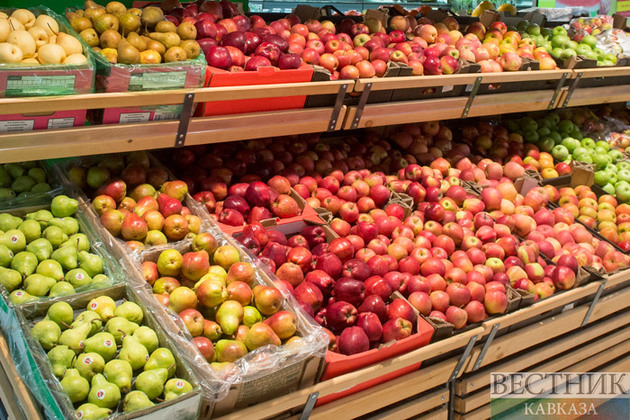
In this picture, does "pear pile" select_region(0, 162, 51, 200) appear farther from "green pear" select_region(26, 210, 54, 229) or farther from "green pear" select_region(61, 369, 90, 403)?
"green pear" select_region(61, 369, 90, 403)

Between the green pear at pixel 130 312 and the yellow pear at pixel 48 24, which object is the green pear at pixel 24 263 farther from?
the yellow pear at pixel 48 24

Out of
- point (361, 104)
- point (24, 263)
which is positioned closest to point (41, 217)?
point (24, 263)

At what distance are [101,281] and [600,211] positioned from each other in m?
3.49

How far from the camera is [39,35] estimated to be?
2.31 meters

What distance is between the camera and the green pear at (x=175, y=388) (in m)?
1.91

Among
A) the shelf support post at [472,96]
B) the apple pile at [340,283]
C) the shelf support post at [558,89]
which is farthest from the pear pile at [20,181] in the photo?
the shelf support post at [558,89]

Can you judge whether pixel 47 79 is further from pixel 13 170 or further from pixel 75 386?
pixel 75 386

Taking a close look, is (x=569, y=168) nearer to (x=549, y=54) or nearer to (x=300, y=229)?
(x=549, y=54)

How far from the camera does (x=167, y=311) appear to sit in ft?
7.22

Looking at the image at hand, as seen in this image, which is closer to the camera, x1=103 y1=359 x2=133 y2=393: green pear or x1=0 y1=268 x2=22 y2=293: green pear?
x1=103 y1=359 x2=133 y2=393: green pear

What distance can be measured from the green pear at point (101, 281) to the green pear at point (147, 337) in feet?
0.99

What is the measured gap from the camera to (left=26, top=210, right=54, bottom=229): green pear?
2.49m

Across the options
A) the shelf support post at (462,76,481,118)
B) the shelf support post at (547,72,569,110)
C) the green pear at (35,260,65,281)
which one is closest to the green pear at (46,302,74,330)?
the green pear at (35,260,65,281)

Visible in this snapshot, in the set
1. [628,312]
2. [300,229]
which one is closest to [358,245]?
[300,229]
